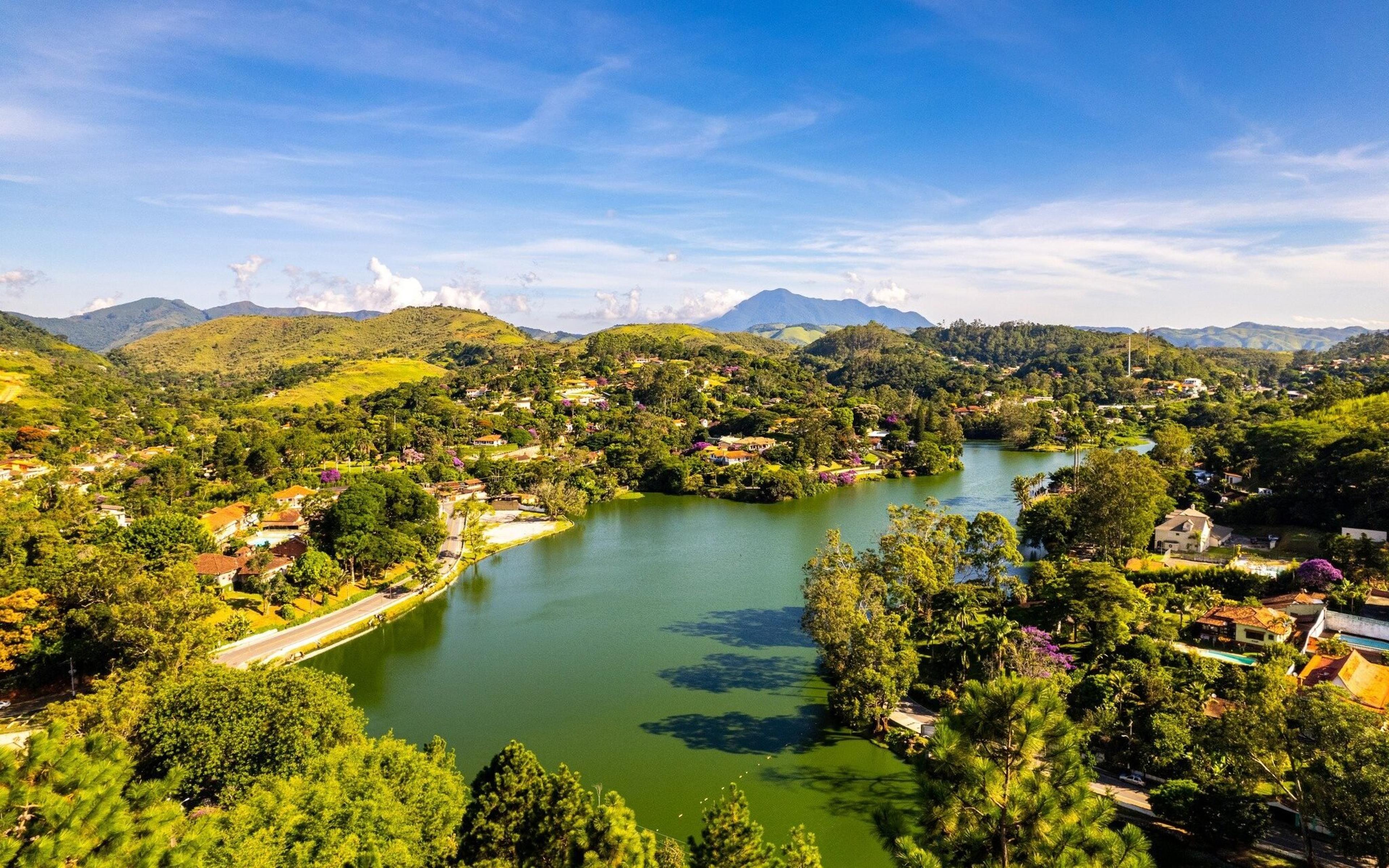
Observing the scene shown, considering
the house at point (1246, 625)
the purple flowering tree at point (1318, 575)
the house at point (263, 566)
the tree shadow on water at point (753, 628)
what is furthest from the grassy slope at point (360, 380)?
the purple flowering tree at point (1318, 575)

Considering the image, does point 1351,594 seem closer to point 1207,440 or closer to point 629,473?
point 1207,440

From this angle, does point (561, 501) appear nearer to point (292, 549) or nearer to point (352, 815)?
point (292, 549)

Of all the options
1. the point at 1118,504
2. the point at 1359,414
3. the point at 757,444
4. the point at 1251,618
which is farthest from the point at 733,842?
the point at 757,444

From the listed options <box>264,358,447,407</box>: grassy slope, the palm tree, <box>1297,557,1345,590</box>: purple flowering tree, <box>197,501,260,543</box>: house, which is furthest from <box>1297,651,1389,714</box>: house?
<box>264,358,447,407</box>: grassy slope

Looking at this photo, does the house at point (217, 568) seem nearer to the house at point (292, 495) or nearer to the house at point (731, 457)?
the house at point (292, 495)

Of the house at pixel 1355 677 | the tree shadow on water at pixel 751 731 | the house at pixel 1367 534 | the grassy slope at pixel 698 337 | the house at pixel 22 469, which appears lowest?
the tree shadow on water at pixel 751 731

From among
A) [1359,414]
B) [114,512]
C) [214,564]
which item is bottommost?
[214,564]
